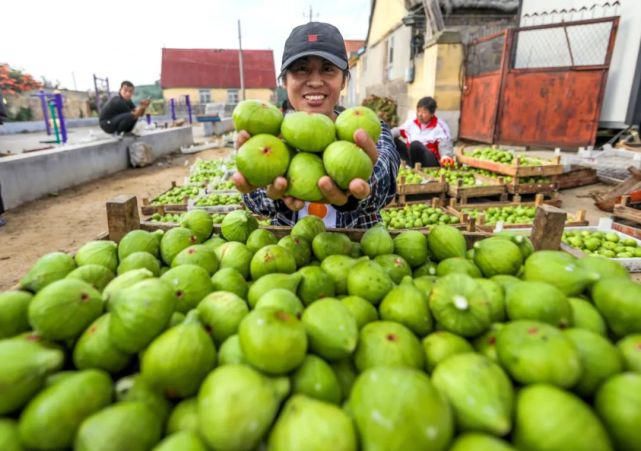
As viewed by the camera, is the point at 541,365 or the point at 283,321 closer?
the point at 541,365

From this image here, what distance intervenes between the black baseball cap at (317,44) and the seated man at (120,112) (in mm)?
12690

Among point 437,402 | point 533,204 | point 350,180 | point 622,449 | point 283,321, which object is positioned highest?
point 350,180

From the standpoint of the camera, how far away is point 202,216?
2713mm

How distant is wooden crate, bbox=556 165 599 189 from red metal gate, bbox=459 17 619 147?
4.90 feet

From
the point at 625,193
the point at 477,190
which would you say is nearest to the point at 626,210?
the point at 625,193

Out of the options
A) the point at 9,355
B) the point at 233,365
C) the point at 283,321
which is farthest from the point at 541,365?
the point at 9,355

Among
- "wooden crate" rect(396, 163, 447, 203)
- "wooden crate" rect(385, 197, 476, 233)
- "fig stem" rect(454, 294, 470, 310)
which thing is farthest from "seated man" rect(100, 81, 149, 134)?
"fig stem" rect(454, 294, 470, 310)

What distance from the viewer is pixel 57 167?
10.5 m

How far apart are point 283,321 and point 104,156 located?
1385 cm

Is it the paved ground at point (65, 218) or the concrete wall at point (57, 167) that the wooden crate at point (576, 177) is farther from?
the concrete wall at point (57, 167)

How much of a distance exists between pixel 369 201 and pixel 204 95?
5474cm

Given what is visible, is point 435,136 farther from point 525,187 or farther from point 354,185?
point 354,185

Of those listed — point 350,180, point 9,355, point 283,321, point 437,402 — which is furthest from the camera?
point 350,180

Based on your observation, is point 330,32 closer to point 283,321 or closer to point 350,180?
point 350,180
